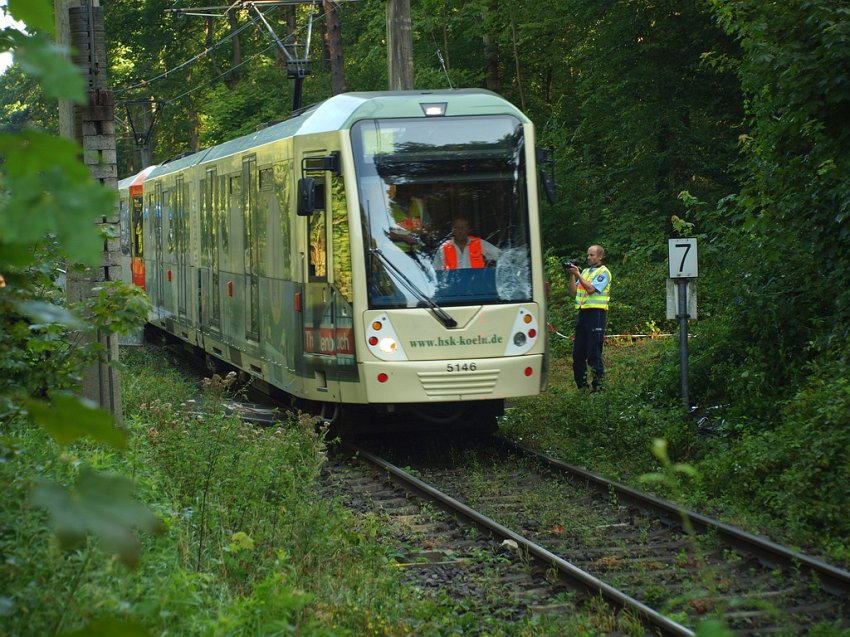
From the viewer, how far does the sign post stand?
11.9m

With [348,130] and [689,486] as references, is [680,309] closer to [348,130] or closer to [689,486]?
[689,486]

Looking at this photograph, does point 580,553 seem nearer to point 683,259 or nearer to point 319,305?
point 319,305

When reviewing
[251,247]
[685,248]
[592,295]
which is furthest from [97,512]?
[592,295]

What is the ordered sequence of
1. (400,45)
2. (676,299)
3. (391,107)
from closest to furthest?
(391,107) → (676,299) → (400,45)

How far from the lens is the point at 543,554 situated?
745 cm

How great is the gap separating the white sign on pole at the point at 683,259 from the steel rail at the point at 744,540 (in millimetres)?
2555

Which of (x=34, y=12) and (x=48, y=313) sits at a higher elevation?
(x=34, y=12)

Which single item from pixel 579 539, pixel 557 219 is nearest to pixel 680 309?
pixel 579 539

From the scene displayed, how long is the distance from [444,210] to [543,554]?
424cm

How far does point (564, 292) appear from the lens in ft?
79.0

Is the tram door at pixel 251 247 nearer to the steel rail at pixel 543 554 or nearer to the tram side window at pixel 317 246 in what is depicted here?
the tram side window at pixel 317 246

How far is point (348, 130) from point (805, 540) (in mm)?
5291

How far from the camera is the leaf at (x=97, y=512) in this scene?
6.98 feet

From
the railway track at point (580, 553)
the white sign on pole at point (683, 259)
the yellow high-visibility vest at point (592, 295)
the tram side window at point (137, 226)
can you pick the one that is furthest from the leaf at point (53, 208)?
the tram side window at point (137, 226)
